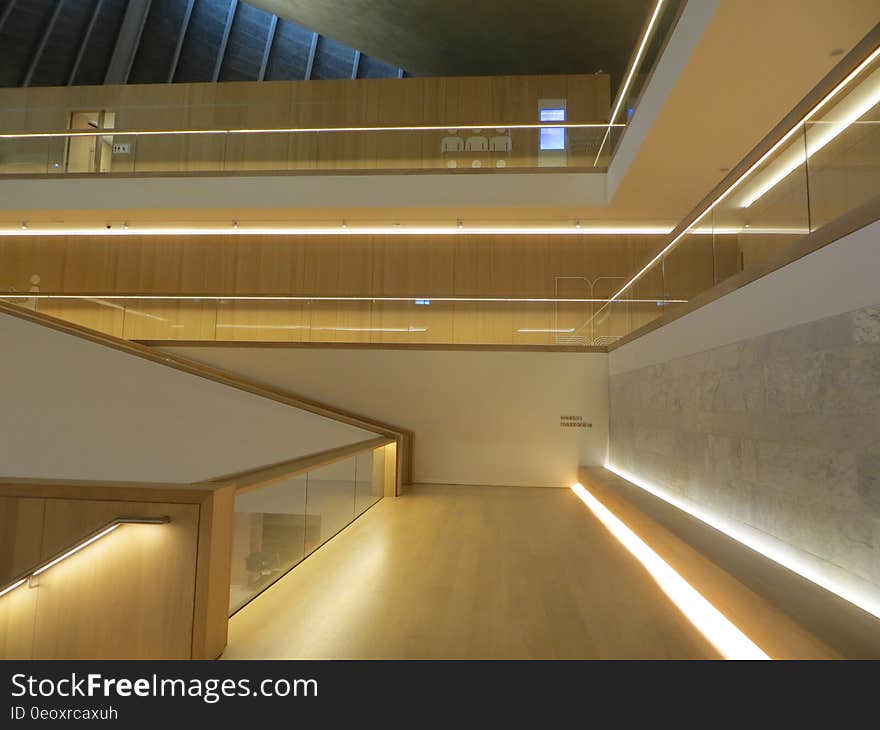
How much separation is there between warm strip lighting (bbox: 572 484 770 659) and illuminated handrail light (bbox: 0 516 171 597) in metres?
2.62

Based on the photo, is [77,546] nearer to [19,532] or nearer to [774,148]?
[19,532]

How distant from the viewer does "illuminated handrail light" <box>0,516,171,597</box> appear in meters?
2.48

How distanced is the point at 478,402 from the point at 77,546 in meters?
7.37

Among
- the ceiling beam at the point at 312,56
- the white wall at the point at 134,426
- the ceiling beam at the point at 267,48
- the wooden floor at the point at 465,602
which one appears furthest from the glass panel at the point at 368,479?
the ceiling beam at the point at 312,56

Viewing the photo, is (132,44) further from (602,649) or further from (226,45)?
(602,649)

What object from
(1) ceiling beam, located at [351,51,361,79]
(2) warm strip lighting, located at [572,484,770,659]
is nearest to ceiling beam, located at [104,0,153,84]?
(1) ceiling beam, located at [351,51,361,79]

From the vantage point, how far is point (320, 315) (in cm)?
1011

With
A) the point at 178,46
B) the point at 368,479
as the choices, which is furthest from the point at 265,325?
the point at 178,46

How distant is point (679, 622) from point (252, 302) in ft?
26.3

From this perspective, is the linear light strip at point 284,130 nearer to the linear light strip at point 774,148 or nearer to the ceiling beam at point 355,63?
the linear light strip at point 774,148

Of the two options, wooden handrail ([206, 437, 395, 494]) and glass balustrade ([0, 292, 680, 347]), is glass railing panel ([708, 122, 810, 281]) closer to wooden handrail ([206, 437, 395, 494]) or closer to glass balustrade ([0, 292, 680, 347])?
wooden handrail ([206, 437, 395, 494])

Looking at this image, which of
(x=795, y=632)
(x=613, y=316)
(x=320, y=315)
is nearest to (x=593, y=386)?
(x=613, y=316)

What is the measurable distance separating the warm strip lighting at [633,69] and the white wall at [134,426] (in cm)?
606

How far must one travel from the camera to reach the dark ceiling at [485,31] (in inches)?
459
